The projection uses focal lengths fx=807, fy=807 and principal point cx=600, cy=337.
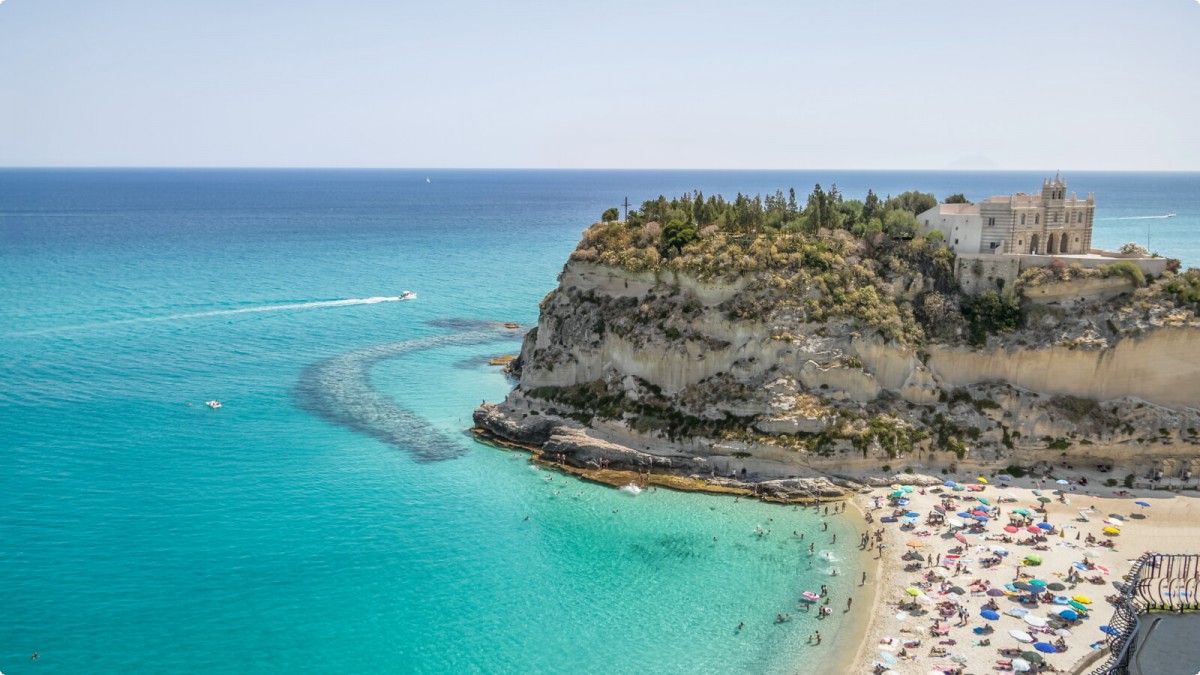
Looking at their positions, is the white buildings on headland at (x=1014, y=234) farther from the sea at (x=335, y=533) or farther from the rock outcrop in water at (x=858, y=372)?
the sea at (x=335, y=533)

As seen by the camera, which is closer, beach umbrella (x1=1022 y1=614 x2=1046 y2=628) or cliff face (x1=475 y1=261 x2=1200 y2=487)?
beach umbrella (x1=1022 y1=614 x2=1046 y2=628)

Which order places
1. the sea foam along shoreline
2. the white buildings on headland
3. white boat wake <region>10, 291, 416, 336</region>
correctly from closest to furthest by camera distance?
the sea foam along shoreline, the white buildings on headland, white boat wake <region>10, 291, 416, 336</region>

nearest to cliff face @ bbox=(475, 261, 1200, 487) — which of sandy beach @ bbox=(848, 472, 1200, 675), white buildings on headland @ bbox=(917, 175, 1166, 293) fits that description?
sandy beach @ bbox=(848, 472, 1200, 675)

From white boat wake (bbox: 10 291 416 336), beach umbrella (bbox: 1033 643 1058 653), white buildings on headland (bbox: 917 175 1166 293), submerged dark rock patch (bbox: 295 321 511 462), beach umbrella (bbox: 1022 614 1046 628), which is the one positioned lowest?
beach umbrella (bbox: 1033 643 1058 653)

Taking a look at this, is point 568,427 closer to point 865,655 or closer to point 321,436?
point 321,436

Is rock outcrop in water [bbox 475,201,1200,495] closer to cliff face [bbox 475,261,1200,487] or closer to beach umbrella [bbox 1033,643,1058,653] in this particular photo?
cliff face [bbox 475,261,1200,487]

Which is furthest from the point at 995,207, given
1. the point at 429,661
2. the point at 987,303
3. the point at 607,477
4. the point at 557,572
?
the point at 429,661
